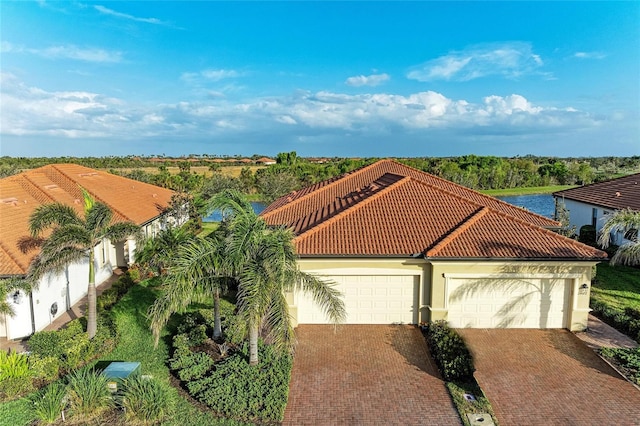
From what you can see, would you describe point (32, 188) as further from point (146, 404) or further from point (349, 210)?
point (146, 404)

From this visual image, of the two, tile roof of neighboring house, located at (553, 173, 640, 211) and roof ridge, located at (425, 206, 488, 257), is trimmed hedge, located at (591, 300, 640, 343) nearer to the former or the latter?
roof ridge, located at (425, 206, 488, 257)

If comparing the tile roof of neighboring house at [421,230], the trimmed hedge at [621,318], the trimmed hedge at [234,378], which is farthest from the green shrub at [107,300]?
the trimmed hedge at [621,318]

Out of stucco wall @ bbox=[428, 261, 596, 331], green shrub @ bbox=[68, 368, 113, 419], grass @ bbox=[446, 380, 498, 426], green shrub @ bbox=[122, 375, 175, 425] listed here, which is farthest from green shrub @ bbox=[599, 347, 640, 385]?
green shrub @ bbox=[68, 368, 113, 419]

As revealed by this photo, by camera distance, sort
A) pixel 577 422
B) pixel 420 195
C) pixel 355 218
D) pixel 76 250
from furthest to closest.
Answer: pixel 420 195 → pixel 355 218 → pixel 76 250 → pixel 577 422

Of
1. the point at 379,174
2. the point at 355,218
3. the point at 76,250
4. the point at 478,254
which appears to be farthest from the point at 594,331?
the point at 76,250

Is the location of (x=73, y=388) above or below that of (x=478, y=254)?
below

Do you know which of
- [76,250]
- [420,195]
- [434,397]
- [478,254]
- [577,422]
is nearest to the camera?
[577,422]

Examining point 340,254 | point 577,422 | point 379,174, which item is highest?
point 379,174

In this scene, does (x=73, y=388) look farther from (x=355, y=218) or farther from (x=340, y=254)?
(x=355, y=218)
